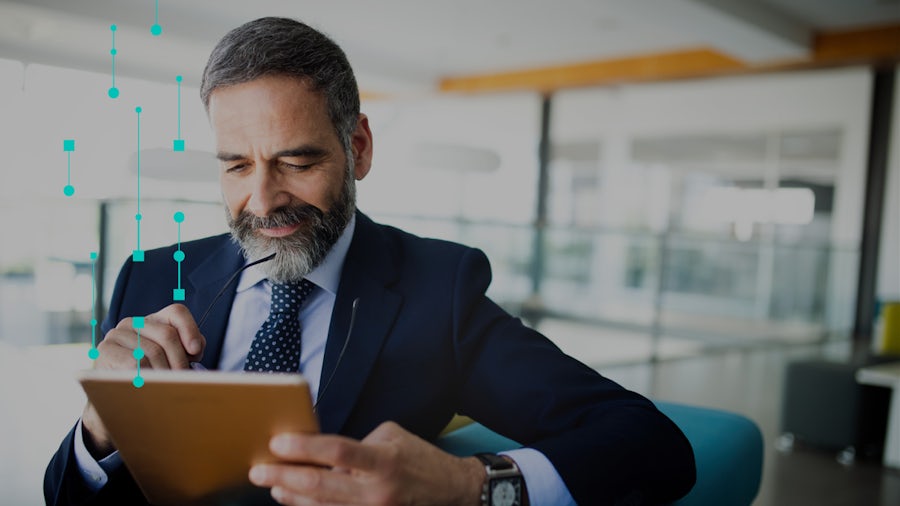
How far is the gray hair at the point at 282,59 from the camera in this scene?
3.11 ft

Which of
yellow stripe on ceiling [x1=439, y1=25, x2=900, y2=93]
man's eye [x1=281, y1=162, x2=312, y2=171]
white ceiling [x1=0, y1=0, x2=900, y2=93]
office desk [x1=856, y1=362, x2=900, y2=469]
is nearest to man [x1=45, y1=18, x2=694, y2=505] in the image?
man's eye [x1=281, y1=162, x2=312, y2=171]

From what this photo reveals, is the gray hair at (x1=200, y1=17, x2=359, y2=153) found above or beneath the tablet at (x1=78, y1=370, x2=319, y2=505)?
above

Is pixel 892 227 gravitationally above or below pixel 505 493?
above

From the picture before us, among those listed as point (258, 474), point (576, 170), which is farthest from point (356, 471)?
point (576, 170)

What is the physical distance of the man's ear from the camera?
111 centimetres

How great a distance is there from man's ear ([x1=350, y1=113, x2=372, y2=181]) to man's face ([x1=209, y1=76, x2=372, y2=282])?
2 cm

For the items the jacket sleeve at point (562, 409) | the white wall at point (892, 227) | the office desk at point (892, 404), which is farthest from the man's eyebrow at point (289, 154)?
the white wall at point (892, 227)

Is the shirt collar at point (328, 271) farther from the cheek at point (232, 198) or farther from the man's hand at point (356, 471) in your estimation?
the man's hand at point (356, 471)

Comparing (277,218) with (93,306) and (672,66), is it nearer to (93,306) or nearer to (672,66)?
(93,306)

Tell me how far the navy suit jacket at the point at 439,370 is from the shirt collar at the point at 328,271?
0.6 inches

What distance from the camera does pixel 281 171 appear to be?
0.98 meters

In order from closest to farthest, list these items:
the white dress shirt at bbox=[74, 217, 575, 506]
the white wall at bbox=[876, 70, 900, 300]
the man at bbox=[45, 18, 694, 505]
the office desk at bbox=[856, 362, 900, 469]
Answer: the man at bbox=[45, 18, 694, 505], the white dress shirt at bbox=[74, 217, 575, 506], the office desk at bbox=[856, 362, 900, 469], the white wall at bbox=[876, 70, 900, 300]

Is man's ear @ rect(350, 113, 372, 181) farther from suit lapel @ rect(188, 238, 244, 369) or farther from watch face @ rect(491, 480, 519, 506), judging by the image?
watch face @ rect(491, 480, 519, 506)

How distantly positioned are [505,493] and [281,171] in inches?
20.5
